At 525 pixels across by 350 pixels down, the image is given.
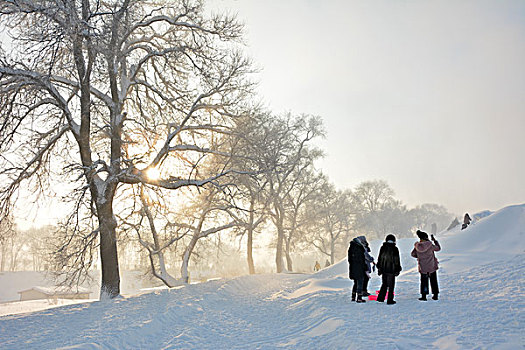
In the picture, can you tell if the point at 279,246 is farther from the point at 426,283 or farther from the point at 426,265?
the point at 426,283

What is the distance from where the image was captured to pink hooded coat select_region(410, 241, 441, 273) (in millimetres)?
8516

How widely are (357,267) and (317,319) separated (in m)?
2.51

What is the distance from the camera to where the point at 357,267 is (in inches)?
378

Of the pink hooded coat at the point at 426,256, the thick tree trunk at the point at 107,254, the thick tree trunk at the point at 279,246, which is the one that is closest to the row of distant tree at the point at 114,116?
the thick tree trunk at the point at 107,254

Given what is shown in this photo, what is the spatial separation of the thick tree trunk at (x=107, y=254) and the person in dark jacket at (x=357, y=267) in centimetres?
866

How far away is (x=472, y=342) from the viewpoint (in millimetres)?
4980

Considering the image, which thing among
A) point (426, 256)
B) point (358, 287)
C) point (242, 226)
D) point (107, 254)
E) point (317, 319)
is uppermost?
point (242, 226)

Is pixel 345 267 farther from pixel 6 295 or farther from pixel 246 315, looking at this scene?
pixel 6 295

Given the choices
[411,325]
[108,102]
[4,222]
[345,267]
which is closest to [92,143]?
[108,102]

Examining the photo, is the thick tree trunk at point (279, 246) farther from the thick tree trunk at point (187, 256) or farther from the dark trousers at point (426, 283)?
the dark trousers at point (426, 283)

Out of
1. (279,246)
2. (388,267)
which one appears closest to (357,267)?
(388,267)

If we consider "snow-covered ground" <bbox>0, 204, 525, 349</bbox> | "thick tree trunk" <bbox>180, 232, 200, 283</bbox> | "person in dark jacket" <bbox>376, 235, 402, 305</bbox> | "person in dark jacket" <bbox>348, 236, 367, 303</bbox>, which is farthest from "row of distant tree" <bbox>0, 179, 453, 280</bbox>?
"person in dark jacket" <bbox>376, 235, 402, 305</bbox>

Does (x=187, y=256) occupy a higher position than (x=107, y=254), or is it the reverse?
(x=107, y=254)

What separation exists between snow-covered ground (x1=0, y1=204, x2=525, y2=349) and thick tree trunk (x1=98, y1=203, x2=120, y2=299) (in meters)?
1.52
